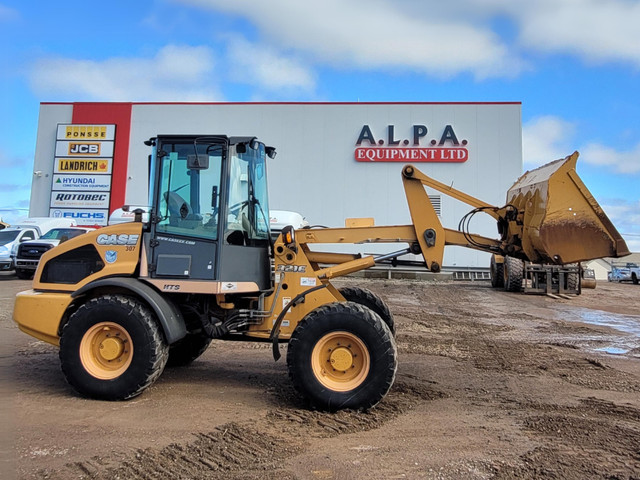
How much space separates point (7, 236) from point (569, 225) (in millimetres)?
21084

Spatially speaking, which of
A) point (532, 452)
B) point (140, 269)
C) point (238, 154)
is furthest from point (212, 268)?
point (532, 452)

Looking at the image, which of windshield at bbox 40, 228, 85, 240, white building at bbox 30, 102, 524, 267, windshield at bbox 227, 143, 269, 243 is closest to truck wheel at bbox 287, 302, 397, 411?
windshield at bbox 227, 143, 269, 243

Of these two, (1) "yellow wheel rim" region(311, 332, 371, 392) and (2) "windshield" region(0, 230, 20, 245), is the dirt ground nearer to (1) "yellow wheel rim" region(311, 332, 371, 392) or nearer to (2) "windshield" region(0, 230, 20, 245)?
(1) "yellow wheel rim" region(311, 332, 371, 392)

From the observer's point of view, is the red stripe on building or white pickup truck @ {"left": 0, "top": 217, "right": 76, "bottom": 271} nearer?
white pickup truck @ {"left": 0, "top": 217, "right": 76, "bottom": 271}

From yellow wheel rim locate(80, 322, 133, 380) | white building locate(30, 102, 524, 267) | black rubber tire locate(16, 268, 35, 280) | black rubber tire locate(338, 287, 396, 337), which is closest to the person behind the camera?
yellow wheel rim locate(80, 322, 133, 380)

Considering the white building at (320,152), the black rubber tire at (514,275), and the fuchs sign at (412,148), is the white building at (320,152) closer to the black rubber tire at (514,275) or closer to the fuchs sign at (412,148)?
the fuchs sign at (412,148)

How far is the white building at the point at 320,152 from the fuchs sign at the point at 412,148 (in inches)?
2.0

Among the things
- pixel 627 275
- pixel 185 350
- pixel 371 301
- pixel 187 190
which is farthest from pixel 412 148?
pixel 187 190

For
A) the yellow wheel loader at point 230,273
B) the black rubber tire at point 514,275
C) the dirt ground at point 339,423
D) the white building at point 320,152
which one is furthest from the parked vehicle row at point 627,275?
the yellow wheel loader at point 230,273

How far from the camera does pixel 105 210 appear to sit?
27203mm

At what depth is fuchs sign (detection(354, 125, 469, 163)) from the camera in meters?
25.4

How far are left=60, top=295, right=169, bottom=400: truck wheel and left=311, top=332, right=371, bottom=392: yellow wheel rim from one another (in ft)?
5.41

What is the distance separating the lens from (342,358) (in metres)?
4.92

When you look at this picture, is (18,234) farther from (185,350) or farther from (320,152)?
(185,350)
